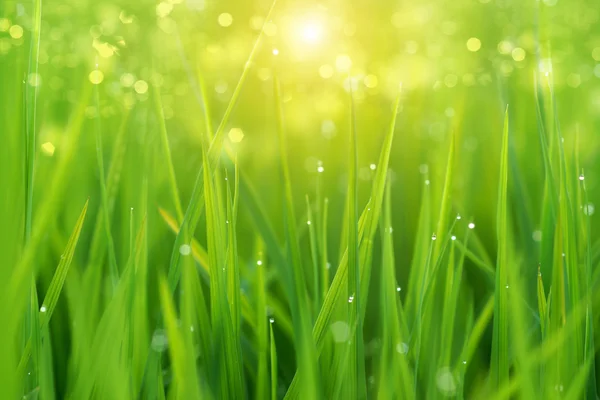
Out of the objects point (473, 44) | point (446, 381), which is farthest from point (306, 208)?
point (473, 44)

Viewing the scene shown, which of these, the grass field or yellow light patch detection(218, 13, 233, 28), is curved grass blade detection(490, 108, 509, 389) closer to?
the grass field

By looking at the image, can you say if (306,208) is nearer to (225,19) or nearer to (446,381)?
(446,381)

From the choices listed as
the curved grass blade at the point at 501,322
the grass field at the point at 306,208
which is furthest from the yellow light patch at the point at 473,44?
the curved grass blade at the point at 501,322

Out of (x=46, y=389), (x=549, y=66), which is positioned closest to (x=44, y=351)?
(x=46, y=389)

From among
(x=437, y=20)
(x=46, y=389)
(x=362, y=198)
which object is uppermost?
(x=437, y=20)

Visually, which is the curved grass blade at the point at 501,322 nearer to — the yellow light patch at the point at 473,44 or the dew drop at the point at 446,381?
the dew drop at the point at 446,381

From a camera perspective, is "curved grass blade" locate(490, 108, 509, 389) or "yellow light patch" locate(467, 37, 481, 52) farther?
"yellow light patch" locate(467, 37, 481, 52)

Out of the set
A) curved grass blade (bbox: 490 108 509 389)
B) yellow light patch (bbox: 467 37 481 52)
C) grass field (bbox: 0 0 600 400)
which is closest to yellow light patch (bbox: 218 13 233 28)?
grass field (bbox: 0 0 600 400)

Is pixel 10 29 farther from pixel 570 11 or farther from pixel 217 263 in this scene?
pixel 570 11
